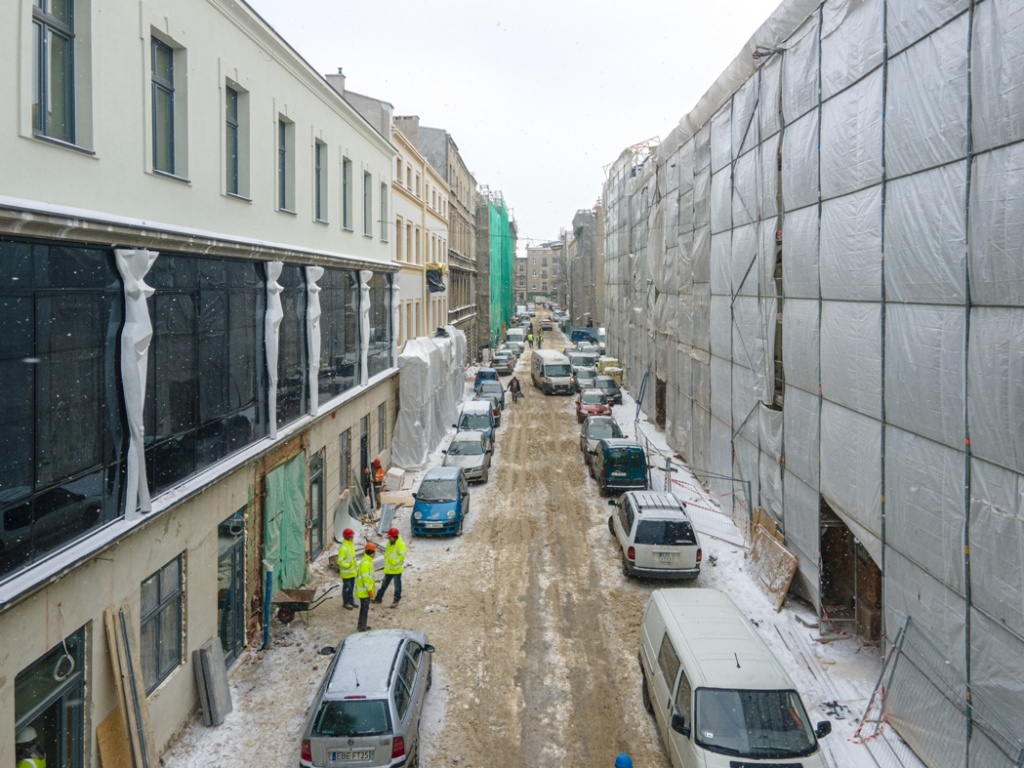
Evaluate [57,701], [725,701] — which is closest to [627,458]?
[725,701]

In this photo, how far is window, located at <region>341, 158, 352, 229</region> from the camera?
19.4 meters

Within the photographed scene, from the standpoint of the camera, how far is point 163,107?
32.8 ft

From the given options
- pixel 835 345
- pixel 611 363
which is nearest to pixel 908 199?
pixel 835 345

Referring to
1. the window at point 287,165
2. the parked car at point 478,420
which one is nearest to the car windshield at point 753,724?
the window at point 287,165

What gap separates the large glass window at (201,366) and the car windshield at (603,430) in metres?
13.8

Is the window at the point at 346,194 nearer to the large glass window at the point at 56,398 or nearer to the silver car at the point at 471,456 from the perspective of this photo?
the silver car at the point at 471,456

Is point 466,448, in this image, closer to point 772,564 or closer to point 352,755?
point 772,564

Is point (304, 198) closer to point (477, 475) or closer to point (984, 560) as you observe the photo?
point (477, 475)

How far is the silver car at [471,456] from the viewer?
22062 millimetres

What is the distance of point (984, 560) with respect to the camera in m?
7.81

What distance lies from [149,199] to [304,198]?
22.9 feet

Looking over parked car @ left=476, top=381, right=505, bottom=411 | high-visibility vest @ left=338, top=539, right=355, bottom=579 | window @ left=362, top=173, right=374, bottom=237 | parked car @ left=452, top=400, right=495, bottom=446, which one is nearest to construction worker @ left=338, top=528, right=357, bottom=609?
high-visibility vest @ left=338, top=539, right=355, bottom=579

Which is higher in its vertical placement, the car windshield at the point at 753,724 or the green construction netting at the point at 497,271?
the green construction netting at the point at 497,271

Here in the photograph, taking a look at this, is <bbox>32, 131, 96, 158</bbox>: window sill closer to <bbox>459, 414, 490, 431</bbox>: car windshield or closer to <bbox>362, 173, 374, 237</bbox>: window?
<bbox>362, 173, 374, 237</bbox>: window
